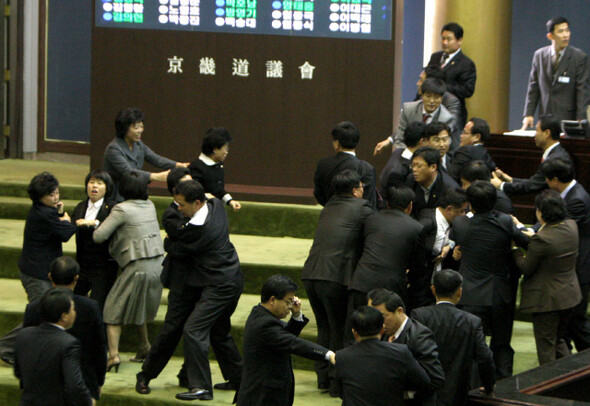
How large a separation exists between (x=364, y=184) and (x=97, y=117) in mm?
3710

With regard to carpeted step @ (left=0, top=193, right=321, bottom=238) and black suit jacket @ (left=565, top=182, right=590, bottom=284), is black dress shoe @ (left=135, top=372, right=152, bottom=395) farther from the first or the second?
black suit jacket @ (left=565, top=182, right=590, bottom=284)

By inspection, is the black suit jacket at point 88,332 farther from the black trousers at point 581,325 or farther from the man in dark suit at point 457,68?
the man in dark suit at point 457,68

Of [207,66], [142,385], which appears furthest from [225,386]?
[207,66]

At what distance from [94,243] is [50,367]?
6.52ft

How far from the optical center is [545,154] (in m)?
7.49

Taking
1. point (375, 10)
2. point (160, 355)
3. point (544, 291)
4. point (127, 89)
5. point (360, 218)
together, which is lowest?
point (160, 355)

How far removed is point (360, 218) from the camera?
633cm

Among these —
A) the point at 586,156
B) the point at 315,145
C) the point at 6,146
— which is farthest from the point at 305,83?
the point at 6,146

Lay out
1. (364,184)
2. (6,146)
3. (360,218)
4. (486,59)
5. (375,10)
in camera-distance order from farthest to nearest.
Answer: (6,146) < (486,59) < (375,10) < (364,184) < (360,218)

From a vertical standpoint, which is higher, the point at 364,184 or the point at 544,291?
the point at 364,184

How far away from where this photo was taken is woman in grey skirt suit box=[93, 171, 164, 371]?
684cm

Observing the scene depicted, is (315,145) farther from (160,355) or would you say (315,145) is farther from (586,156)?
(160,355)

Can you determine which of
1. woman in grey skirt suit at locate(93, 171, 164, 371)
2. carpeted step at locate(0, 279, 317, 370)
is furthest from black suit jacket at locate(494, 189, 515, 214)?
woman in grey skirt suit at locate(93, 171, 164, 371)

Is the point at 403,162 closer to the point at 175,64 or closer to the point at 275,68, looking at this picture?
the point at 275,68
